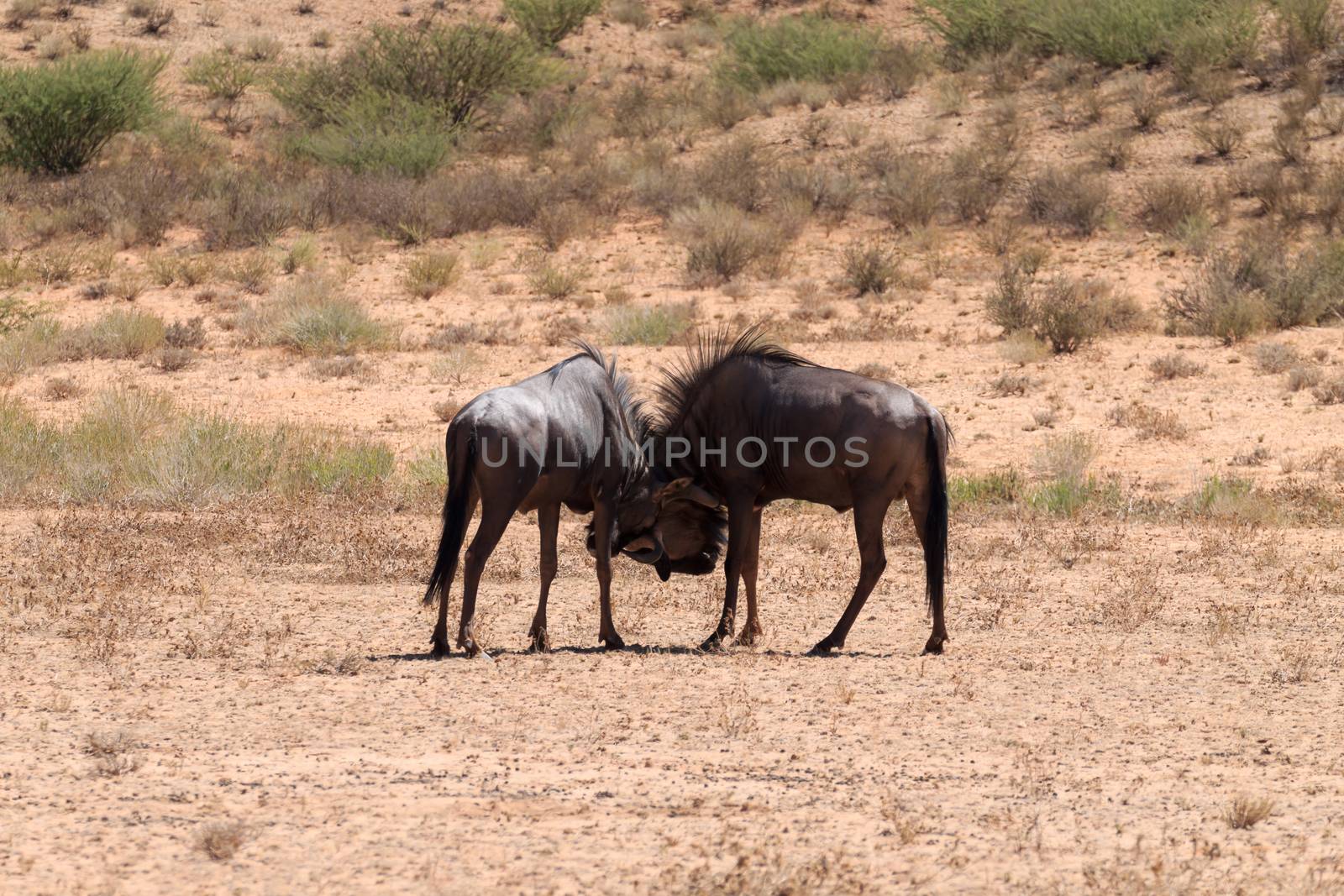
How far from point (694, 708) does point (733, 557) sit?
1.58 meters

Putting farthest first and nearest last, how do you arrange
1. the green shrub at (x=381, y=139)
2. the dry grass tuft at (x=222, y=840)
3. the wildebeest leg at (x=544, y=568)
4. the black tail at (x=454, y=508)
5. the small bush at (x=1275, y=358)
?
the green shrub at (x=381, y=139) → the small bush at (x=1275, y=358) → the wildebeest leg at (x=544, y=568) → the black tail at (x=454, y=508) → the dry grass tuft at (x=222, y=840)

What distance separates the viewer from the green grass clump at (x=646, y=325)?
1873 cm

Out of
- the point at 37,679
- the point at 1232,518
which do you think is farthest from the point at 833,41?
the point at 37,679

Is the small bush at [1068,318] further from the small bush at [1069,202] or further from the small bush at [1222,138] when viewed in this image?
the small bush at [1222,138]

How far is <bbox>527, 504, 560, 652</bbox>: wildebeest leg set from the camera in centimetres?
821

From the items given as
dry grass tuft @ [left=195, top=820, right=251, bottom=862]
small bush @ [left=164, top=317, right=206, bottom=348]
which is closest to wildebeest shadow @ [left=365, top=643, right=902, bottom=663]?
dry grass tuft @ [left=195, top=820, right=251, bottom=862]

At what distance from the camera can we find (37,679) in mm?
7449

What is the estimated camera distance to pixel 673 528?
8758mm

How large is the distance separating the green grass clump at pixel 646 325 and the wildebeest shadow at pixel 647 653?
10.4 m

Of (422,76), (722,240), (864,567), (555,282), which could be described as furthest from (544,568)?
(422,76)

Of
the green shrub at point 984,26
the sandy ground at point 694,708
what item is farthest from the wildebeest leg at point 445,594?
the green shrub at point 984,26

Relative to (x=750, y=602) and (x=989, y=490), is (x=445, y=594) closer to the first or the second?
(x=750, y=602)

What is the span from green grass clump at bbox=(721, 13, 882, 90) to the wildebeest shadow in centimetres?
2540

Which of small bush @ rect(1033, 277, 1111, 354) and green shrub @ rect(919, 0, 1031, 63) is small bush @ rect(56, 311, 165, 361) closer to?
small bush @ rect(1033, 277, 1111, 354)
